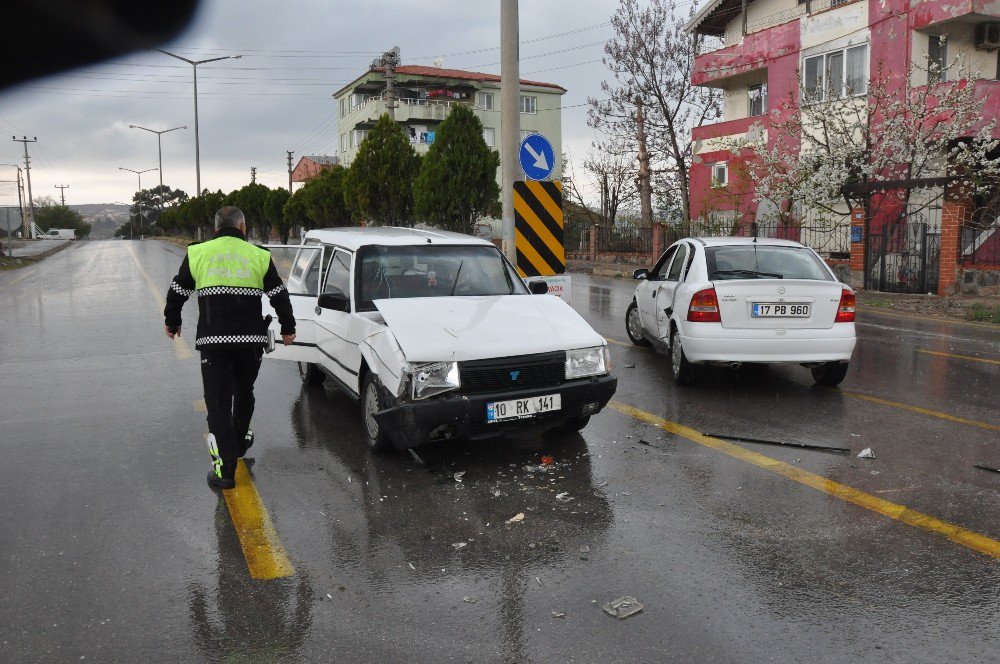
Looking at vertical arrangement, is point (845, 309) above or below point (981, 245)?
below

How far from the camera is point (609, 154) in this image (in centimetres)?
4300

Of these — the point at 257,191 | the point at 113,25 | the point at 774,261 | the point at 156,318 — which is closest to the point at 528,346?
the point at 113,25

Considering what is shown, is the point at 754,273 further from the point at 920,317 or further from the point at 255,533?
the point at 920,317

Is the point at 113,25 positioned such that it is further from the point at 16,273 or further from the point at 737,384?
the point at 16,273

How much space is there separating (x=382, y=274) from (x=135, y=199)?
148006 mm

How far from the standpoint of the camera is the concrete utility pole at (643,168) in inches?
1613

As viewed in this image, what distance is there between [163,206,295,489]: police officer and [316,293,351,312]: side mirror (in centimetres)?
110

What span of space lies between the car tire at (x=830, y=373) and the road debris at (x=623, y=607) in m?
5.28

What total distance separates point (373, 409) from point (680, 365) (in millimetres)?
3631

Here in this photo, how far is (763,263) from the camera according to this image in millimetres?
8656

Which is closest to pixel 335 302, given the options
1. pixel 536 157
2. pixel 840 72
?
pixel 536 157

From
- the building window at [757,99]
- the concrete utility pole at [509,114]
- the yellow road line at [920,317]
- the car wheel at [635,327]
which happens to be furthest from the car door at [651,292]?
the building window at [757,99]

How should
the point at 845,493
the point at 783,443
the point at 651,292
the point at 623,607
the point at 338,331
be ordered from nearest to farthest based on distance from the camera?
the point at 623,607
the point at 845,493
the point at 783,443
the point at 338,331
the point at 651,292

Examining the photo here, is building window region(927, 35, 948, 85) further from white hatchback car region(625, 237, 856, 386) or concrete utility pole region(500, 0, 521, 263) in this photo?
white hatchback car region(625, 237, 856, 386)
